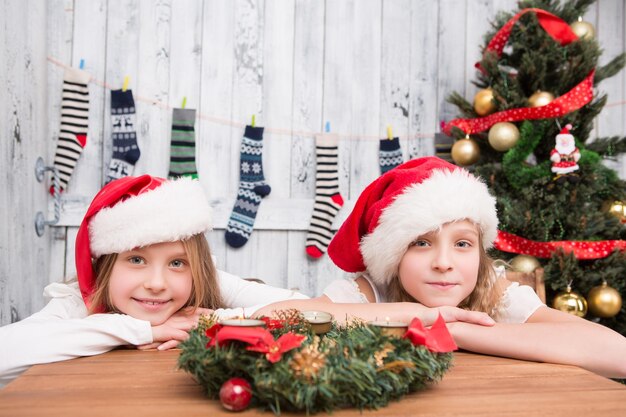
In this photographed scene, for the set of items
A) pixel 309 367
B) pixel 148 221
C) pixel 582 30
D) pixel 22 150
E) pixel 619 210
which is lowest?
pixel 309 367

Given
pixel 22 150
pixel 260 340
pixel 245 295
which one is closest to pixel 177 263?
pixel 245 295

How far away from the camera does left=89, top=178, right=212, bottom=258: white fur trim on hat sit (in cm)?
143

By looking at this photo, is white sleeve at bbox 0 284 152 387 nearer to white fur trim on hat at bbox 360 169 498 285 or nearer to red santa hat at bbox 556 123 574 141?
white fur trim on hat at bbox 360 169 498 285

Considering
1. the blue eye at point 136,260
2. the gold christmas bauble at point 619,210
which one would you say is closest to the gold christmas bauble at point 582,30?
the gold christmas bauble at point 619,210

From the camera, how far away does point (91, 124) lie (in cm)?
288

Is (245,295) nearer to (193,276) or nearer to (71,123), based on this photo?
(193,276)

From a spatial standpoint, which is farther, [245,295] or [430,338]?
[245,295]

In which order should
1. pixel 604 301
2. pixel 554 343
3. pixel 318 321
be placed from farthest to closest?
pixel 604 301 → pixel 554 343 → pixel 318 321

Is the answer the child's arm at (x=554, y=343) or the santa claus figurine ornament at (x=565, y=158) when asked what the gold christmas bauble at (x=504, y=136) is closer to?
the santa claus figurine ornament at (x=565, y=158)

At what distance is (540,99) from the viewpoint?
8.84 ft

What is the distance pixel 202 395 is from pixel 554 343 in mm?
760

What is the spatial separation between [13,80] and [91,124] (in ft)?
2.07

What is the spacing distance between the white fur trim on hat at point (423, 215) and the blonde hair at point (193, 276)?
1.45 ft

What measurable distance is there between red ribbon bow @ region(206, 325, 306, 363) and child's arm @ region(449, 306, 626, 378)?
1.89 feet
